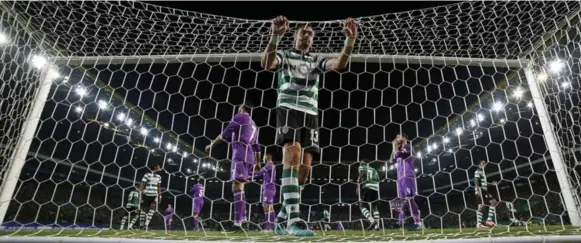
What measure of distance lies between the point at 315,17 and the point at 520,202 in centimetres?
1734

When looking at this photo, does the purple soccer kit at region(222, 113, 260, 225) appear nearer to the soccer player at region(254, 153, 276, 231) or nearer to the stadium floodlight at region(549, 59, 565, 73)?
the soccer player at region(254, 153, 276, 231)

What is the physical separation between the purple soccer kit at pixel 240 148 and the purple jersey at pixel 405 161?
2.29 meters

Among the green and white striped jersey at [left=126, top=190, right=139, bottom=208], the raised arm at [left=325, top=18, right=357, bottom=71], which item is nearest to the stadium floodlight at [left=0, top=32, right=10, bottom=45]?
the raised arm at [left=325, top=18, right=357, bottom=71]

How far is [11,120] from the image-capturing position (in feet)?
10.1

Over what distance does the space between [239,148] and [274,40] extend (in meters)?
1.79

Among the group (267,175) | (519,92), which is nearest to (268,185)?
(267,175)

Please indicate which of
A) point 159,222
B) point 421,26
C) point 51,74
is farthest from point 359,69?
point 159,222

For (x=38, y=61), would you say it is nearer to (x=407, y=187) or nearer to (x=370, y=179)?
(x=407, y=187)

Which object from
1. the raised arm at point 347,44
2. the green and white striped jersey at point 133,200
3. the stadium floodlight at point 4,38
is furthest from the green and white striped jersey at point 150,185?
the raised arm at point 347,44

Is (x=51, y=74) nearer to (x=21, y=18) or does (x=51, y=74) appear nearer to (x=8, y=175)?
(x=21, y=18)

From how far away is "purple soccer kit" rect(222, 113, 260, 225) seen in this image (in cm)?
376

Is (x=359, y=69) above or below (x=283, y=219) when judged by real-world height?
above

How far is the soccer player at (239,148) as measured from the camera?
147 inches

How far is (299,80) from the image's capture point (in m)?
2.62
